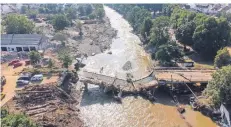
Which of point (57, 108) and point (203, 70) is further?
point (203, 70)

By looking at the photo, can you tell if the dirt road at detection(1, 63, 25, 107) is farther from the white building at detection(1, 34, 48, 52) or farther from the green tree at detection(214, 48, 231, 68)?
the green tree at detection(214, 48, 231, 68)

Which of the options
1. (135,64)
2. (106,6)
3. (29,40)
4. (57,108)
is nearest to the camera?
(57,108)

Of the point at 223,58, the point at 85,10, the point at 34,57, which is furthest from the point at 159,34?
the point at 85,10

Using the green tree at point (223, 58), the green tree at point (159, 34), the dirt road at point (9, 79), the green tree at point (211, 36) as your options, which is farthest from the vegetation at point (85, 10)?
the green tree at point (223, 58)

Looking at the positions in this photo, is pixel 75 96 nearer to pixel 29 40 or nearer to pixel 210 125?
pixel 210 125

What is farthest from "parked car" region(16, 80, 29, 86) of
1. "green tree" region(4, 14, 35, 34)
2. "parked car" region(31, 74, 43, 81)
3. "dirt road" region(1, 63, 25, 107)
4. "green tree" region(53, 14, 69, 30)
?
"green tree" region(53, 14, 69, 30)

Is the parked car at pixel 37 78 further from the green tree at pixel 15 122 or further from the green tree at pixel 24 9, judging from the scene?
the green tree at pixel 24 9

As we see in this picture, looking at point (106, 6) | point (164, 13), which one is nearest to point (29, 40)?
point (164, 13)
